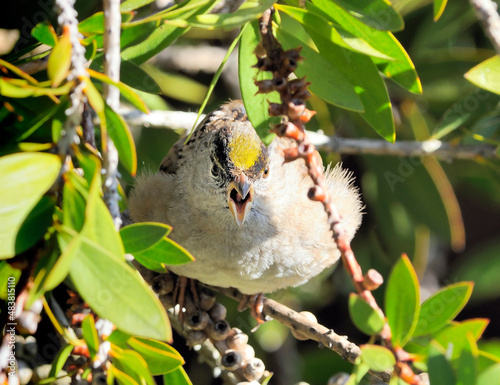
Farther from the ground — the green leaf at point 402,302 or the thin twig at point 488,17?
the thin twig at point 488,17

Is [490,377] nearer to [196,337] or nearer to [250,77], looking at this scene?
[250,77]

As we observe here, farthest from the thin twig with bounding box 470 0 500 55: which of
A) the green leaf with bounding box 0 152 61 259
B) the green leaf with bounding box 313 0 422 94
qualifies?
the green leaf with bounding box 0 152 61 259

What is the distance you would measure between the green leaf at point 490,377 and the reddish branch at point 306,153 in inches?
5.8

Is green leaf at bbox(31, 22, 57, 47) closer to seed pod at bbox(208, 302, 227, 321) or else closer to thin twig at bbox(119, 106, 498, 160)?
thin twig at bbox(119, 106, 498, 160)

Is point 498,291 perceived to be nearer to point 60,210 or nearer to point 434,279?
point 434,279

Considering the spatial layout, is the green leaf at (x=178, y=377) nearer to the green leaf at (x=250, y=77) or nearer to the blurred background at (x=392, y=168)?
the green leaf at (x=250, y=77)

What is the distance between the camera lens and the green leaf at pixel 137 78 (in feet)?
6.77

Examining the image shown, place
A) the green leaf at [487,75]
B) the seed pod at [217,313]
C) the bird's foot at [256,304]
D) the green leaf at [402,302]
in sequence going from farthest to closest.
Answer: the bird's foot at [256,304], the seed pod at [217,313], the green leaf at [487,75], the green leaf at [402,302]

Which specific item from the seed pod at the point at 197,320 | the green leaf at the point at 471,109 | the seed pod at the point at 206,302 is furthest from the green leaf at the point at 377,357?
the green leaf at the point at 471,109

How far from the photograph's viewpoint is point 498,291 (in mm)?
3805

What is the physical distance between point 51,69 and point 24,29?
1.19m

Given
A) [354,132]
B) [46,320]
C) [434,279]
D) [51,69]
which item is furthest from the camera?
[434,279]

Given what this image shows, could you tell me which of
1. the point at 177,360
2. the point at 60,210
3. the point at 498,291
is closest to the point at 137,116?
the point at 60,210

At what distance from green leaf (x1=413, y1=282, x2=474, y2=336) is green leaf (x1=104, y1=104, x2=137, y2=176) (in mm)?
815
